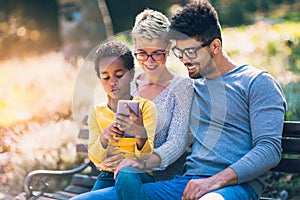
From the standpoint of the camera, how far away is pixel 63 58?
27.9ft

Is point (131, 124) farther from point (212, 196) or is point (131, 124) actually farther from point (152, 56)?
point (212, 196)

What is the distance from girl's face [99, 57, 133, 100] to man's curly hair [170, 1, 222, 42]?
0.32 m

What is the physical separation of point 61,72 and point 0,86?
798mm

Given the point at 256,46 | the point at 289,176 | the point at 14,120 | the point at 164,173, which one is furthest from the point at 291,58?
the point at 164,173

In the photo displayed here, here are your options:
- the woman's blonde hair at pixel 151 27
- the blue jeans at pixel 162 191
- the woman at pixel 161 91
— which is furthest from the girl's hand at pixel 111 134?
the woman's blonde hair at pixel 151 27

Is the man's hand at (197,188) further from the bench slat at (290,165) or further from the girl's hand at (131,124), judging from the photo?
the bench slat at (290,165)

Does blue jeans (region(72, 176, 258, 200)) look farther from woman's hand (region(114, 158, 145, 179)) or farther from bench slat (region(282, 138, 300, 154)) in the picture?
bench slat (region(282, 138, 300, 154))

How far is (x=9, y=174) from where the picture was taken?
17.5ft

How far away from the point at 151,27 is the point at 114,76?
1.04 feet

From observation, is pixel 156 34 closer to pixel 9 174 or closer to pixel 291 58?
pixel 9 174

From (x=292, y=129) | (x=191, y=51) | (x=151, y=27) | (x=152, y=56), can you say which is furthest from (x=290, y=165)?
(x=151, y=27)

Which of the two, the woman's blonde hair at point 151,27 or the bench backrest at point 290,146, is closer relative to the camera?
the woman's blonde hair at point 151,27

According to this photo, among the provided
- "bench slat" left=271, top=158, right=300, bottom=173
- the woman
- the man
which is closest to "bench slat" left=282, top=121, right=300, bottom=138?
"bench slat" left=271, top=158, right=300, bottom=173

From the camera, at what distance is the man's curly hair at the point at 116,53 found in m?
3.14
